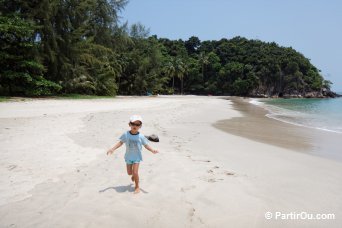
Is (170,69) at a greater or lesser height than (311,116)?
greater

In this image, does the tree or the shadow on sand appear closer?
the shadow on sand

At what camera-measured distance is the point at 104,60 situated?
38.3m

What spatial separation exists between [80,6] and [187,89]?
194 feet

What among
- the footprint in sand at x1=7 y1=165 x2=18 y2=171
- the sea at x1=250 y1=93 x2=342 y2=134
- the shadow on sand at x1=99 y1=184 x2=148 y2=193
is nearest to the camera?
the shadow on sand at x1=99 y1=184 x2=148 y2=193

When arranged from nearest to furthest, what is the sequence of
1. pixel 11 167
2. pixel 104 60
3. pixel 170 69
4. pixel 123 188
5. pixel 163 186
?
pixel 123 188 < pixel 163 186 < pixel 11 167 < pixel 104 60 < pixel 170 69

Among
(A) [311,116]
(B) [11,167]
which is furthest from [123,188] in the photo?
(A) [311,116]

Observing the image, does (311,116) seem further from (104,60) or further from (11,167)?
(104,60)

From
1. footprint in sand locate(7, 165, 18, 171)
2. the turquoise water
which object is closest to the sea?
the turquoise water

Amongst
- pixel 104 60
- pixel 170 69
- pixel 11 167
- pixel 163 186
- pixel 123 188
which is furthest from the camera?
pixel 170 69

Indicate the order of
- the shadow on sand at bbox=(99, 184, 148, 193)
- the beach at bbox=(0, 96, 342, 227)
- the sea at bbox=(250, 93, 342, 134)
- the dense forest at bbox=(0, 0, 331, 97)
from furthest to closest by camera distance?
the dense forest at bbox=(0, 0, 331, 97), the sea at bbox=(250, 93, 342, 134), the shadow on sand at bbox=(99, 184, 148, 193), the beach at bbox=(0, 96, 342, 227)

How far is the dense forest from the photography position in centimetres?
2414

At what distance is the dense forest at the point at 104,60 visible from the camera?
24141mm

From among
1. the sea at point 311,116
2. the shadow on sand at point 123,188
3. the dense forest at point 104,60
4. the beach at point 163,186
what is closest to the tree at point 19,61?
the dense forest at point 104,60

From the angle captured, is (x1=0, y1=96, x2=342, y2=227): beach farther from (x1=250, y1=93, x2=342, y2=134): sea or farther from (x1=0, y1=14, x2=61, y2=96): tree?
(x1=0, y1=14, x2=61, y2=96): tree
